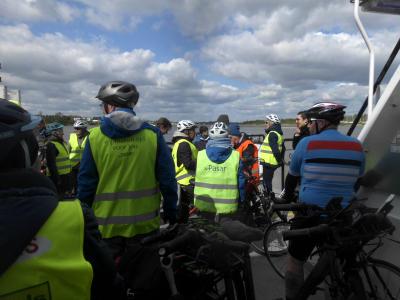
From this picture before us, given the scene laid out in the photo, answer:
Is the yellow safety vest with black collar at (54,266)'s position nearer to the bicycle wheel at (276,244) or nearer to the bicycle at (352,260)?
the bicycle at (352,260)

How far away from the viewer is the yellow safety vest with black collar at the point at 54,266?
3.37ft

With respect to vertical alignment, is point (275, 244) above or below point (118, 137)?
below

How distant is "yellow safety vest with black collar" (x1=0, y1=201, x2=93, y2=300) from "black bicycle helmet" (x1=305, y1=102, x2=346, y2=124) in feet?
9.33

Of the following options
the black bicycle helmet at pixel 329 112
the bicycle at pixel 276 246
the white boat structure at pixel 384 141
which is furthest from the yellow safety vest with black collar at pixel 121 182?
the bicycle at pixel 276 246

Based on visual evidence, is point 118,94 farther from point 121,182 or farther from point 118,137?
point 121,182

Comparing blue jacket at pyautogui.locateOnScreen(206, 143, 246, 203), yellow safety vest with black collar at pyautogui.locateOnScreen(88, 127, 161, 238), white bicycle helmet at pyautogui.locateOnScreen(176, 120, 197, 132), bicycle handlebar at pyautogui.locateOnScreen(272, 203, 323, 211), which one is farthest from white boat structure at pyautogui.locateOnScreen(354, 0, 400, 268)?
white bicycle helmet at pyautogui.locateOnScreen(176, 120, 197, 132)

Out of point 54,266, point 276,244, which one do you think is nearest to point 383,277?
point 276,244

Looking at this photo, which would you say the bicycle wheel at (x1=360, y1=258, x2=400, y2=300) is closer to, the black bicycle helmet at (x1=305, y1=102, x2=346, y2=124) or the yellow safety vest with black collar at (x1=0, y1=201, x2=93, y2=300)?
the black bicycle helmet at (x1=305, y1=102, x2=346, y2=124)

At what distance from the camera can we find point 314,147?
3445mm

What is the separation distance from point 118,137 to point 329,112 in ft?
6.33

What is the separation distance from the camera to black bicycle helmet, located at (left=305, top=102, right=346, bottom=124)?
3.50m

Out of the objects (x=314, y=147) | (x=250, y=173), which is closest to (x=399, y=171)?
(x=314, y=147)

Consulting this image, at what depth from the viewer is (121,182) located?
2848mm

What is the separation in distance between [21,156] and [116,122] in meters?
1.67
